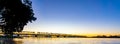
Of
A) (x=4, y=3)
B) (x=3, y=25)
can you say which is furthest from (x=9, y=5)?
(x=3, y=25)

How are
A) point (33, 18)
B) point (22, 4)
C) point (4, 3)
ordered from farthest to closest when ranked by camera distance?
point (33, 18)
point (22, 4)
point (4, 3)

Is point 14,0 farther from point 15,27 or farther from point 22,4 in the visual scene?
point 15,27

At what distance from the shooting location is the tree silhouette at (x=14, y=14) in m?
27.5

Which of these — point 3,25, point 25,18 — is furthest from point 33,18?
point 3,25

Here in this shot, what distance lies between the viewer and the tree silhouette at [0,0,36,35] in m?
27.5

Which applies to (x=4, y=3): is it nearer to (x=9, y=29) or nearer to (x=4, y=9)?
(x=4, y=9)

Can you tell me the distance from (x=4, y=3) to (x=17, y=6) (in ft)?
5.00

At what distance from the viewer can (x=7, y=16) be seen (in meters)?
28.4

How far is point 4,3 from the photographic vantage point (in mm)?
26859

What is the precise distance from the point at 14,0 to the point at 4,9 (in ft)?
5.17

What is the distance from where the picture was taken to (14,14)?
28.2m

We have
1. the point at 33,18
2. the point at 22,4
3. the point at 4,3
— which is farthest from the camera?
the point at 33,18

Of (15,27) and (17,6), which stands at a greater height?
(17,6)

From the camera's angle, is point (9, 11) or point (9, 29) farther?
point (9, 29)
